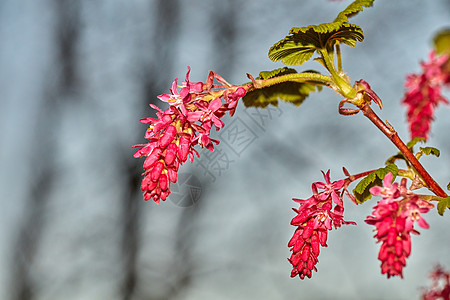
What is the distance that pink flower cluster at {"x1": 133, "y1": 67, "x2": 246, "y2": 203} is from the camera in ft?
2.62

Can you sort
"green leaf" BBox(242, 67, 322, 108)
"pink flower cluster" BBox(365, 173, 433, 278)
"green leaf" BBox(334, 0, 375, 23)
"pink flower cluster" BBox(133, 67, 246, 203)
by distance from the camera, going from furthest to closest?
"green leaf" BBox(242, 67, 322, 108) < "green leaf" BBox(334, 0, 375, 23) < "pink flower cluster" BBox(133, 67, 246, 203) < "pink flower cluster" BBox(365, 173, 433, 278)

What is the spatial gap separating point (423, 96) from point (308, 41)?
2.04ft

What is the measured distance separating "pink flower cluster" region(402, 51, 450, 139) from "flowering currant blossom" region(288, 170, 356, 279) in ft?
1.35

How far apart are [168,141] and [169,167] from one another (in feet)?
0.18

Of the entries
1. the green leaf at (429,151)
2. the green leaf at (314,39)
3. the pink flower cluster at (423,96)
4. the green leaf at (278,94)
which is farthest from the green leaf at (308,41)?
the pink flower cluster at (423,96)

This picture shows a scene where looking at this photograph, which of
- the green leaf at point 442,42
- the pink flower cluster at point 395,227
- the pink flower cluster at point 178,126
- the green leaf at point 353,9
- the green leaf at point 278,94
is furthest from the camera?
the green leaf at point 278,94

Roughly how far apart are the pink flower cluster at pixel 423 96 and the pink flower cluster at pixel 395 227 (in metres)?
0.26

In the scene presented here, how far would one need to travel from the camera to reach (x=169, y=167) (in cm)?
81

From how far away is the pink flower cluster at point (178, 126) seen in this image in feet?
2.62

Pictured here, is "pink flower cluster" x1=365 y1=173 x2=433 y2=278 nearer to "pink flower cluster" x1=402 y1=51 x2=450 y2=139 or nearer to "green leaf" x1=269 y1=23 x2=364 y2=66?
"pink flower cluster" x1=402 y1=51 x2=450 y2=139

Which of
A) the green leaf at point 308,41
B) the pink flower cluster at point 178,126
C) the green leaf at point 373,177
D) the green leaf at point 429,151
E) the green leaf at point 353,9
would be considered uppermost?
the green leaf at point 353,9

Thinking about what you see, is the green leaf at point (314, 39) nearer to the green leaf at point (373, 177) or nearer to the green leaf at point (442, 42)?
the green leaf at point (373, 177)

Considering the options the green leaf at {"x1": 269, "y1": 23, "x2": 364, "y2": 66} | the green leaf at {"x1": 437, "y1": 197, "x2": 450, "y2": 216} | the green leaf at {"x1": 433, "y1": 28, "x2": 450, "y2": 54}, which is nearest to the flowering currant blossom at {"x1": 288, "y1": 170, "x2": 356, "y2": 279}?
the green leaf at {"x1": 437, "y1": 197, "x2": 450, "y2": 216}

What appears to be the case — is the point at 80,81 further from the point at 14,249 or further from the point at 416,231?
the point at 416,231
